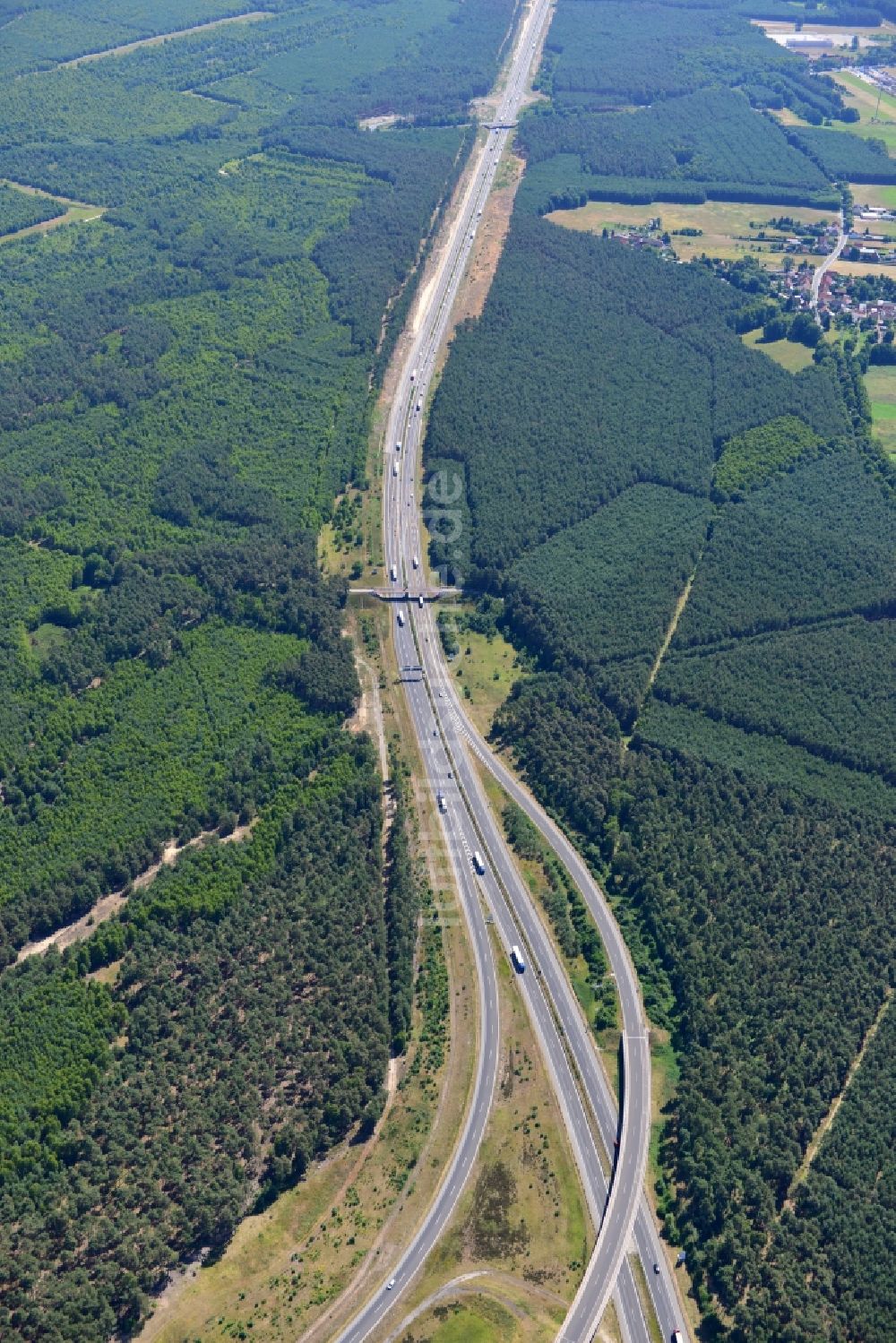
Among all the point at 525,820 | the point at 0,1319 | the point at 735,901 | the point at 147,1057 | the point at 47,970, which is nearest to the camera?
the point at 0,1319

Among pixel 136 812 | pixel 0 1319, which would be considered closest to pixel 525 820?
pixel 136 812

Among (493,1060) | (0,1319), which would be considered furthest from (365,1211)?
(0,1319)

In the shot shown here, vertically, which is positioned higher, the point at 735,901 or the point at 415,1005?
the point at 735,901

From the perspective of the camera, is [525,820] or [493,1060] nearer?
[493,1060]

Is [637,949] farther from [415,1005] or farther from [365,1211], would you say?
[365,1211]

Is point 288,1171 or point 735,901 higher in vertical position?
point 735,901

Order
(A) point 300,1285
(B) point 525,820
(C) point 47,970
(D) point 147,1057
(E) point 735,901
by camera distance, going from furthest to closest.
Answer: (B) point 525,820 < (E) point 735,901 < (C) point 47,970 < (D) point 147,1057 < (A) point 300,1285

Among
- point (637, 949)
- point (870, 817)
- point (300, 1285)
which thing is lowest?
point (300, 1285)

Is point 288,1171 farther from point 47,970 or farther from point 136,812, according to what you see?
point 136,812

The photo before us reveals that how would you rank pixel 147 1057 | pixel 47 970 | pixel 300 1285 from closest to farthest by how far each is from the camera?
pixel 300 1285 < pixel 147 1057 < pixel 47 970
